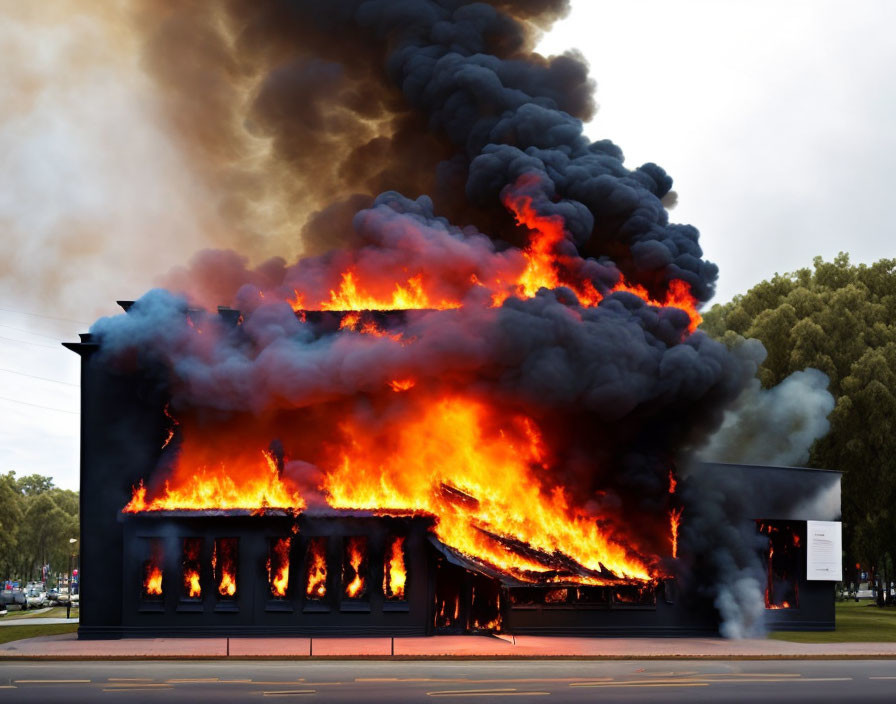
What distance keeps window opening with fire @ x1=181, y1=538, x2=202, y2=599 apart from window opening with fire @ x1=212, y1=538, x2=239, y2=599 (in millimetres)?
644

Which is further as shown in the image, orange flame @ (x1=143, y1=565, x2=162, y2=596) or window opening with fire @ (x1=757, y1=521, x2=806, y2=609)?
window opening with fire @ (x1=757, y1=521, x2=806, y2=609)

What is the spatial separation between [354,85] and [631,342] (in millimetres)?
17541

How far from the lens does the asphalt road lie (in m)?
21.7

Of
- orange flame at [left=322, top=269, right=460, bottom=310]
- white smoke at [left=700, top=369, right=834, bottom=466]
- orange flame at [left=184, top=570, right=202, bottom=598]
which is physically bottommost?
orange flame at [left=184, top=570, right=202, bottom=598]

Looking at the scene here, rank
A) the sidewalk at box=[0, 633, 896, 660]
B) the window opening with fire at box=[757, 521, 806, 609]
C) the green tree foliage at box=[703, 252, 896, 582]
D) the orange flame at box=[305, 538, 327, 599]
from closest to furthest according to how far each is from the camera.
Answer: the sidewalk at box=[0, 633, 896, 660], the orange flame at box=[305, 538, 327, 599], the window opening with fire at box=[757, 521, 806, 609], the green tree foliage at box=[703, 252, 896, 582]

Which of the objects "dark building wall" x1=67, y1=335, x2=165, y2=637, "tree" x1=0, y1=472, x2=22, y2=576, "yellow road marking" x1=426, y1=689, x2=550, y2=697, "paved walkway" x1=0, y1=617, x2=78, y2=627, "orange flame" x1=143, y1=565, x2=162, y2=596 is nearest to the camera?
"yellow road marking" x1=426, y1=689, x2=550, y2=697

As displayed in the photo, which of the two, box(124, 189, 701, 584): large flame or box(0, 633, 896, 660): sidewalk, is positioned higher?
box(124, 189, 701, 584): large flame

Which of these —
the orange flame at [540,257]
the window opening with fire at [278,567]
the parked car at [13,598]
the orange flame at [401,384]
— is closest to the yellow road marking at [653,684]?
the window opening with fire at [278,567]

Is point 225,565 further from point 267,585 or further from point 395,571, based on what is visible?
point 395,571

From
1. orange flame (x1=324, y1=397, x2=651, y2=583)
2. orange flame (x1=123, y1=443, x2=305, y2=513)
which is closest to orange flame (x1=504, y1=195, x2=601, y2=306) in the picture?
orange flame (x1=324, y1=397, x2=651, y2=583)

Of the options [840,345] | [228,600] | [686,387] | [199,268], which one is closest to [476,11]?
[199,268]

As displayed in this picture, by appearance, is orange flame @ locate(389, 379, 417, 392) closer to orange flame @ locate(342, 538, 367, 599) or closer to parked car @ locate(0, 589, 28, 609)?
orange flame @ locate(342, 538, 367, 599)

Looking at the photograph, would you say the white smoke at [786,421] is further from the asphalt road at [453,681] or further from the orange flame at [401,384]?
the asphalt road at [453,681]

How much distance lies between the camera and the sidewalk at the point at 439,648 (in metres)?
30.9
